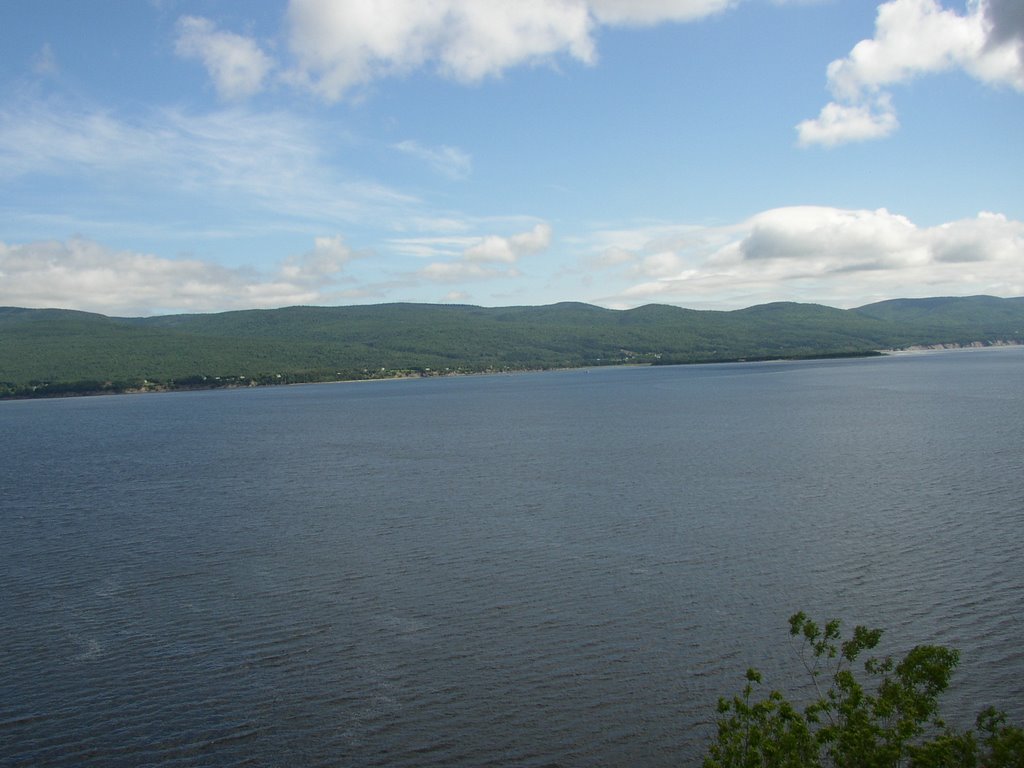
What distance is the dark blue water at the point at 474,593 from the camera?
19000mm

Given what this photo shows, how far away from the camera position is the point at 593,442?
68.6 metres

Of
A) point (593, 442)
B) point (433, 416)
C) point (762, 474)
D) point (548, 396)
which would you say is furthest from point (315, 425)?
point (762, 474)

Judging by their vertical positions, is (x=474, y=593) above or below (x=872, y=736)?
below

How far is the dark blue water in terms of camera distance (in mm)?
19000

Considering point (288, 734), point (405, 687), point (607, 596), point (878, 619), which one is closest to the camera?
point (288, 734)

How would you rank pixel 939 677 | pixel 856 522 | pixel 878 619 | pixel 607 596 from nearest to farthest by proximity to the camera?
pixel 939 677 → pixel 878 619 → pixel 607 596 → pixel 856 522

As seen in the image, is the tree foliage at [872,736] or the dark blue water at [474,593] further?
the dark blue water at [474,593]

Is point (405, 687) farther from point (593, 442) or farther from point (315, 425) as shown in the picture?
point (315, 425)

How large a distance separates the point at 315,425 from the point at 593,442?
3979 centimetres

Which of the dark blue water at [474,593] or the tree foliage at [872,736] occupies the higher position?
the tree foliage at [872,736]

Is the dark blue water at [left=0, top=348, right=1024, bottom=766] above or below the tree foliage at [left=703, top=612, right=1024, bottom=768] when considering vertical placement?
below

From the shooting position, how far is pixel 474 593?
2756cm

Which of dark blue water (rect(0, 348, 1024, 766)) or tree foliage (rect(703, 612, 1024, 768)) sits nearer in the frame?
tree foliage (rect(703, 612, 1024, 768))

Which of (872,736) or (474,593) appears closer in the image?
(872,736)
